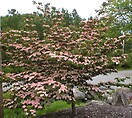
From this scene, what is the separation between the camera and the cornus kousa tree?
306 centimetres

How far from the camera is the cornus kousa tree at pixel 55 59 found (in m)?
3.06

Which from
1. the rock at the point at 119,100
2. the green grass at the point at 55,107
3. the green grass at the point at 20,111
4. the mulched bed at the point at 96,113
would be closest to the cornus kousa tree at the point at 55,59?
the mulched bed at the point at 96,113

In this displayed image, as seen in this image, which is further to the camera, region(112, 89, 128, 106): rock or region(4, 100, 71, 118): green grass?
region(112, 89, 128, 106): rock

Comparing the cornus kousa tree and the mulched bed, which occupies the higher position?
the cornus kousa tree

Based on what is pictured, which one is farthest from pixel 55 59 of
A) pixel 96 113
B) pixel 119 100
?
pixel 119 100

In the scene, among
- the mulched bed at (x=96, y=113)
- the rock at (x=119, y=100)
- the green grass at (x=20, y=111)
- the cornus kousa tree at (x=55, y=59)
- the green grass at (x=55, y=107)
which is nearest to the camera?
the cornus kousa tree at (x=55, y=59)

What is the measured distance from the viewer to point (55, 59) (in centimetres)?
310

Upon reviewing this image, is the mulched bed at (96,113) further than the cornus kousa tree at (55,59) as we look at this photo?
Yes

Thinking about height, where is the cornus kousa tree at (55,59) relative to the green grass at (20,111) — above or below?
above

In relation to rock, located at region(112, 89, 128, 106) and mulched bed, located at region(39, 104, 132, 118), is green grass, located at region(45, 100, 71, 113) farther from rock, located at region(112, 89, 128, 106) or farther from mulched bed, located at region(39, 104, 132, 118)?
rock, located at region(112, 89, 128, 106)

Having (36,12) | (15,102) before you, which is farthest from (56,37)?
(15,102)

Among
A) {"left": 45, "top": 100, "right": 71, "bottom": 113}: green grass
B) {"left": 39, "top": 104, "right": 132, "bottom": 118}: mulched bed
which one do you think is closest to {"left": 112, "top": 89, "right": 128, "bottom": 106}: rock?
{"left": 39, "top": 104, "right": 132, "bottom": 118}: mulched bed

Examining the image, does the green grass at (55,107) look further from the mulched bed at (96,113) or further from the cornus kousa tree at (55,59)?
the cornus kousa tree at (55,59)

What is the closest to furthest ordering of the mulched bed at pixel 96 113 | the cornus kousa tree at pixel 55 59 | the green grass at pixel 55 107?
the cornus kousa tree at pixel 55 59 < the mulched bed at pixel 96 113 < the green grass at pixel 55 107
